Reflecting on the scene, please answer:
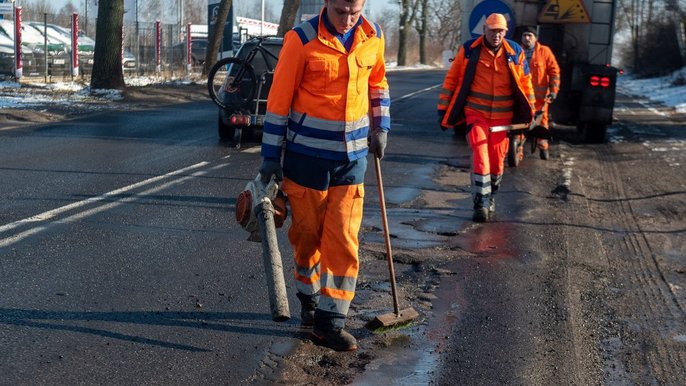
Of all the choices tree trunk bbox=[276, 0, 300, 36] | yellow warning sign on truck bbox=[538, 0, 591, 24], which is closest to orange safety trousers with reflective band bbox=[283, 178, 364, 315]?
yellow warning sign on truck bbox=[538, 0, 591, 24]

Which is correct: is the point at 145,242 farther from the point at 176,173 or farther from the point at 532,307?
the point at 176,173

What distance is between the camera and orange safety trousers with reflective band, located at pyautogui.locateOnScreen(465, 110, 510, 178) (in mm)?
9297

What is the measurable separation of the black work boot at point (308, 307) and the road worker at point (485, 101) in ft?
12.6

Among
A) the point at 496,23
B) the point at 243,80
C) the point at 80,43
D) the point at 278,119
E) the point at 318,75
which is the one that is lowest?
the point at 80,43

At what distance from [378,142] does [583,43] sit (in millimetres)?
12549

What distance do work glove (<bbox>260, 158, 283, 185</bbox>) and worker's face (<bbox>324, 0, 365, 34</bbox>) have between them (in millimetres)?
732

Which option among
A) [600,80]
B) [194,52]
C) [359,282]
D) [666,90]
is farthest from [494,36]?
[194,52]

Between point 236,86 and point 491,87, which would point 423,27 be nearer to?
point 236,86

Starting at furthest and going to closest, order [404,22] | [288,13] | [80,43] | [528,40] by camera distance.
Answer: [404,22] < [288,13] < [80,43] < [528,40]

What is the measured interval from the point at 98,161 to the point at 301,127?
7.33 metres

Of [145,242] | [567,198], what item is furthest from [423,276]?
[567,198]

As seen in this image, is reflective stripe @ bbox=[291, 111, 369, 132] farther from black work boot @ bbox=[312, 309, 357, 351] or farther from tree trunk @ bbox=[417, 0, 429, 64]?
tree trunk @ bbox=[417, 0, 429, 64]

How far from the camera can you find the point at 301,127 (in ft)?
17.6

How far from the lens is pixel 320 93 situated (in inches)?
209
